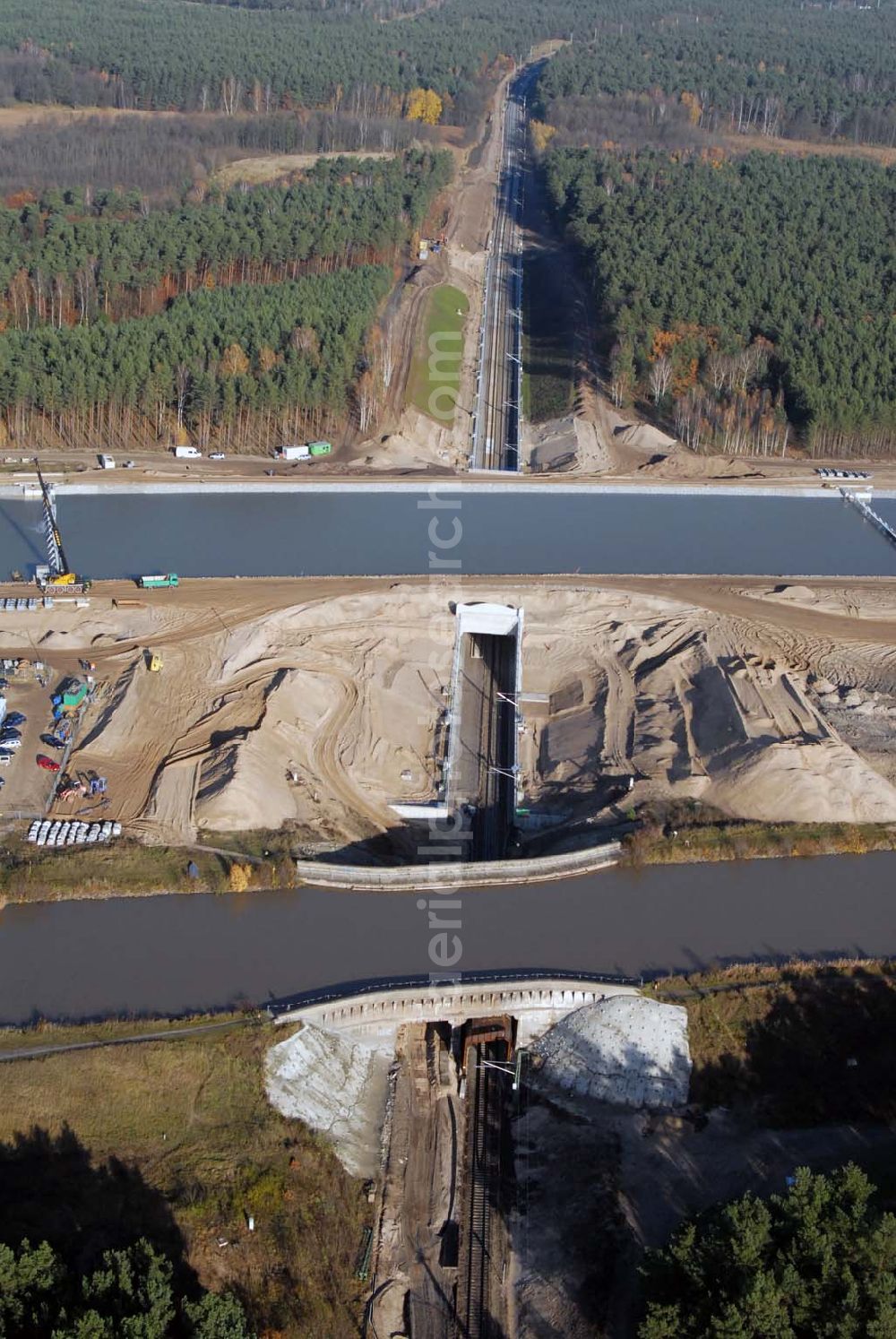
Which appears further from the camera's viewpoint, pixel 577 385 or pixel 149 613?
pixel 577 385

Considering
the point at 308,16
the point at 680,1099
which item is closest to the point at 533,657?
the point at 680,1099

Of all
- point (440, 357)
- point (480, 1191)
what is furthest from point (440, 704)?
point (440, 357)

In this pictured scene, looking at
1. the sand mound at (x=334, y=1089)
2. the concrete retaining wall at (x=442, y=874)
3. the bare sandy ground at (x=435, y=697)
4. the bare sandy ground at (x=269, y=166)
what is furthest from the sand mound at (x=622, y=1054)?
the bare sandy ground at (x=269, y=166)

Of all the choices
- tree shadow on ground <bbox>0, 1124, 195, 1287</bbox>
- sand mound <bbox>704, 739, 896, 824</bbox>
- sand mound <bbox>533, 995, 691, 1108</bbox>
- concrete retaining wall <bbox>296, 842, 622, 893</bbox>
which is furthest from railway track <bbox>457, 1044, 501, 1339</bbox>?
sand mound <bbox>704, 739, 896, 824</bbox>

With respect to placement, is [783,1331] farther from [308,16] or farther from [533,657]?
[308,16]

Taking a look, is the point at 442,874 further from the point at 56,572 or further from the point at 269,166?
the point at 269,166
